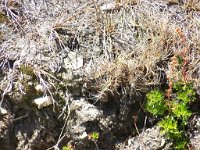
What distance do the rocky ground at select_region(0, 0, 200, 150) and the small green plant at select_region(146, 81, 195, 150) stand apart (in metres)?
0.07

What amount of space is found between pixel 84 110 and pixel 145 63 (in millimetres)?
614

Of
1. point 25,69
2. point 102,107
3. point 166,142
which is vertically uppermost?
point 25,69

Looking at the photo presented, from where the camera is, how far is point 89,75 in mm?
3623

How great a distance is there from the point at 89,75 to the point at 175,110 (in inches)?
28.8

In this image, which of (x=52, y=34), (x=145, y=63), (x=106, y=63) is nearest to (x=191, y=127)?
(x=145, y=63)

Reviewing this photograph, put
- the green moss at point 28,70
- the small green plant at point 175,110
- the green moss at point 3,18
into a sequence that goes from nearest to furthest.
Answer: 1. the small green plant at point 175,110
2. the green moss at point 28,70
3. the green moss at point 3,18

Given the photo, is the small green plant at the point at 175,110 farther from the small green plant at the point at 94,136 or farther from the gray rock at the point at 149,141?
the small green plant at the point at 94,136

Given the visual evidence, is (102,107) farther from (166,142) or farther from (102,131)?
(166,142)

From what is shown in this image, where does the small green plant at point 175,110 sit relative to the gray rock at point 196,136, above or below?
above

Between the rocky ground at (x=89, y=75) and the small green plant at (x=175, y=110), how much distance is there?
7 cm

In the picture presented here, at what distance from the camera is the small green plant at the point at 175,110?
3512mm

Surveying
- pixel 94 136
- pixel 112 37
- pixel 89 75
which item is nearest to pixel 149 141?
pixel 94 136

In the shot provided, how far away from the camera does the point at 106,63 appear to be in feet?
11.9

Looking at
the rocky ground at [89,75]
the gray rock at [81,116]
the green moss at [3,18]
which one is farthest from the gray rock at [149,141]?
the green moss at [3,18]
